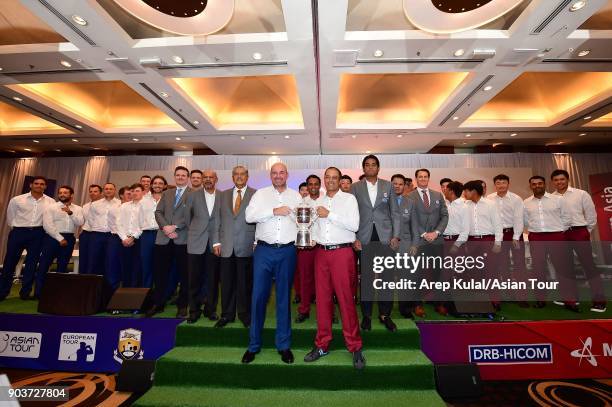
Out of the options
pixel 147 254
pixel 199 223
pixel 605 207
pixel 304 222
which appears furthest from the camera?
pixel 605 207

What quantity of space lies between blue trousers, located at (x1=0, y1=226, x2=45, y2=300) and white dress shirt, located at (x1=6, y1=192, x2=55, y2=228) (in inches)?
3.7

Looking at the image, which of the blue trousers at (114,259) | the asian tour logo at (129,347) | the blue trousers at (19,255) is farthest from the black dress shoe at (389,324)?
the blue trousers at (19,255)

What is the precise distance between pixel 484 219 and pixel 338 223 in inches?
110

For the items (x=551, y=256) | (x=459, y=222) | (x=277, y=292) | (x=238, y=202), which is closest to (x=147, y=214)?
(x=238, y=202)

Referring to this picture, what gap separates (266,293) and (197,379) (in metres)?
1.07

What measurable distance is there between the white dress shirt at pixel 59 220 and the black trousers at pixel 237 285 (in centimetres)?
357

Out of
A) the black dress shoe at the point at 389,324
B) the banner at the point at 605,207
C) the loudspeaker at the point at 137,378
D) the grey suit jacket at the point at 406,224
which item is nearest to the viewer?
the loudspeaker at the point at 137,378

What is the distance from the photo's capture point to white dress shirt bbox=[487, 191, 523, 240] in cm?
436

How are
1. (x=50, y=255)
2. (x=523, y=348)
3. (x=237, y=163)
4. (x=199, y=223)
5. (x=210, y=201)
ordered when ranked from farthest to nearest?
(x=237, y=163) → (x=50, y=255) → (x=210, y=201) → (x=199, y=223) → (x=523, y=348)

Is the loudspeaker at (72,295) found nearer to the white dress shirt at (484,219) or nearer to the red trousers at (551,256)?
the white dress shirt at (484,219)

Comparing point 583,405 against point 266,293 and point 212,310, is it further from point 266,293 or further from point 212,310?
point 212,310

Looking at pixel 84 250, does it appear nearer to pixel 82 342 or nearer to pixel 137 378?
pixel 82 342

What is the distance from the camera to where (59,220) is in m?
4.96

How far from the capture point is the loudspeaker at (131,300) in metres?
3.58
